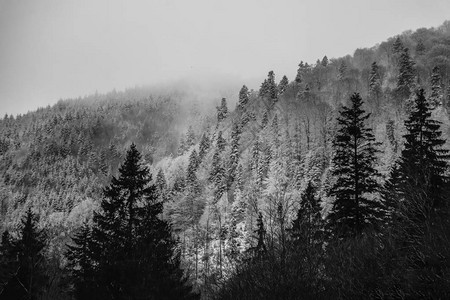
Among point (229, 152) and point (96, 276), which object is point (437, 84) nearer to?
point (229, 152)

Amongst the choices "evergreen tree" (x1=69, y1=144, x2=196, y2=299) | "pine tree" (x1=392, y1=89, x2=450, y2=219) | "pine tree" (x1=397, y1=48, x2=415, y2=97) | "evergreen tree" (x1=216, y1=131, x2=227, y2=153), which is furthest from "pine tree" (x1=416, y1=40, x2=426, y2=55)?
"evergreen tree" (x1=69, y1=144, x2=196, y2=299)

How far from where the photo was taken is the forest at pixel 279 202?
16.6 meters

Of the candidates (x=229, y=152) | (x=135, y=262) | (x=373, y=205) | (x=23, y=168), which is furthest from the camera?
(x=23, y=168)

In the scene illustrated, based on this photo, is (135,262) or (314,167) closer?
(135,262)

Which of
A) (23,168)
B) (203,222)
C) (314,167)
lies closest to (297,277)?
(314,167)

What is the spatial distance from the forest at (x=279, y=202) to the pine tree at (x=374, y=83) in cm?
37

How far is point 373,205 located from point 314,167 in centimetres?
5139

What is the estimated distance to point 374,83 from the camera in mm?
90938

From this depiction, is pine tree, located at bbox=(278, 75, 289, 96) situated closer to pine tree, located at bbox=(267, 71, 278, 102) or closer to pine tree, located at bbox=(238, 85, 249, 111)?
pine tree, located at bbox=(267, 71, 278, 102)

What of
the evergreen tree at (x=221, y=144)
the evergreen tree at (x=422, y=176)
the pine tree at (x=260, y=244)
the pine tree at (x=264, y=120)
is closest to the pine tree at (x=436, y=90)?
the pine tree at (x=264, y=120)

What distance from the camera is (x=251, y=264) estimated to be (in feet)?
61.2

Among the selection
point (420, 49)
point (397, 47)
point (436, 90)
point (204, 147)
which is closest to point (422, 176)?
point (436, 90)

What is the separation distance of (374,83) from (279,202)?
83.3 m

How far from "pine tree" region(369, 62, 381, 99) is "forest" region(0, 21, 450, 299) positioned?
1.21ft
